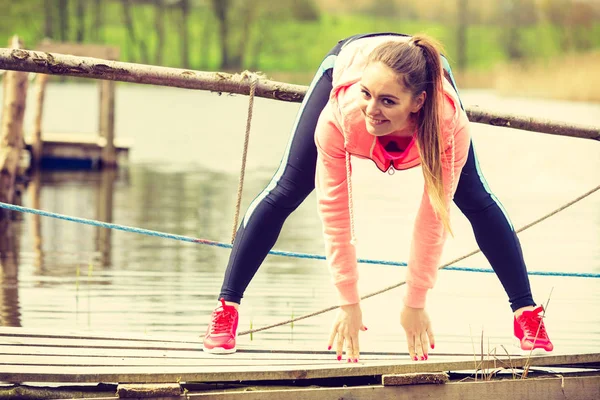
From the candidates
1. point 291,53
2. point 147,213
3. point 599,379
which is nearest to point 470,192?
point 599,379

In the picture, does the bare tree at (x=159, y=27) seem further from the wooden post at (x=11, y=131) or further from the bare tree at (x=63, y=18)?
the wooden post at (x=11, y=131)

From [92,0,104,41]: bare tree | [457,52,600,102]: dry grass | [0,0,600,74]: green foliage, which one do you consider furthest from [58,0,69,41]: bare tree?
[457,52,600,102]: dry grass

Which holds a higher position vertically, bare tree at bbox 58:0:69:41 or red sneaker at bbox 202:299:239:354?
bare tree at bbox 58:0:69:41

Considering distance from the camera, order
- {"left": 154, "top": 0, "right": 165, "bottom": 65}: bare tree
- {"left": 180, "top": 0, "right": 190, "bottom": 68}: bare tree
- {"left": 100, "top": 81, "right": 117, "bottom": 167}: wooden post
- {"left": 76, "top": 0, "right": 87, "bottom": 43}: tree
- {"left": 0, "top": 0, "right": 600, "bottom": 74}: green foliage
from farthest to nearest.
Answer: {"left": 0, "top": 0, "right": 600, "bottom": 74}: green foliage → {"left": 76, "top": 0, "right": 87, "bottom": 43}: tree → {"left": 180, "top": 0, "right": 190, "bottom": 68}: bare tree → {"left": 154, "top": 0, "right": 165, "bottom": 65}: bare tree → {"left": 100, "top": 81, "right": 117, "bottom": 167}: wooden post

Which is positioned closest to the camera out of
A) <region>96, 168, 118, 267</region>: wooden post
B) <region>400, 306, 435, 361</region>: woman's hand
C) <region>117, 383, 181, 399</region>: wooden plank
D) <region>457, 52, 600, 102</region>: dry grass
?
<region>400, 306, 435, 361</region>: woman's hand

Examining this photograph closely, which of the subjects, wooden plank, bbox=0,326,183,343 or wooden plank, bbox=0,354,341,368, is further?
wooden plank, bbox=0,326,183,343

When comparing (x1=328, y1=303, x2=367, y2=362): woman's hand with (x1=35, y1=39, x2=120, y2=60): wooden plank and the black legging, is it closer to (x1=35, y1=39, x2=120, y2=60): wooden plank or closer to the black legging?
the black legging

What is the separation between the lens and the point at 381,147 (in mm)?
4176

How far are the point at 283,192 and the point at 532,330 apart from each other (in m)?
1.33

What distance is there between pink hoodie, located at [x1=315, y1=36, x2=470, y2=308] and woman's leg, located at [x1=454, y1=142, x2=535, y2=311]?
440mm

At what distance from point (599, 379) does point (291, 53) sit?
200 ft

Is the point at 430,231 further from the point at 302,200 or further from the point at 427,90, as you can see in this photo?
the point at 302,200

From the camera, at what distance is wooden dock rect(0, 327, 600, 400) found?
14.9 feet

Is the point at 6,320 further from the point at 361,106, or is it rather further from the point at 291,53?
the point at 291,53
